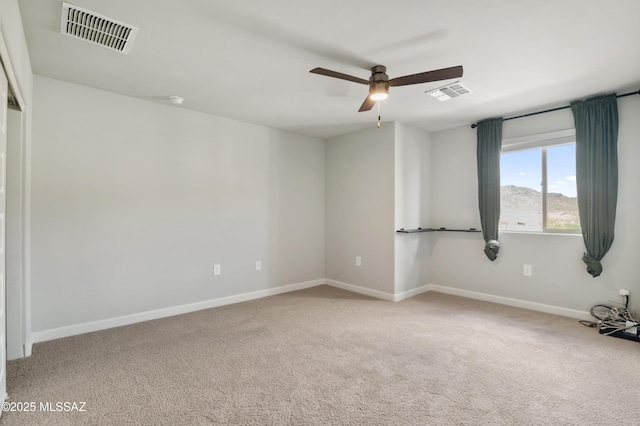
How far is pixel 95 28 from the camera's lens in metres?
2.10

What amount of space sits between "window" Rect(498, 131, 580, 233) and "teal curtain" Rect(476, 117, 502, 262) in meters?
0.18

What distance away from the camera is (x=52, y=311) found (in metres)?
2.89

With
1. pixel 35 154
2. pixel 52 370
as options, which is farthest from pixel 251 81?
pixel 52 370

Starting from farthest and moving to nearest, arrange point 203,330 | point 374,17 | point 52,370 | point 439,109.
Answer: point 439,109, point 203,330, point 52,370, point 374,17

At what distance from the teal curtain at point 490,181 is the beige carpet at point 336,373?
1.00m

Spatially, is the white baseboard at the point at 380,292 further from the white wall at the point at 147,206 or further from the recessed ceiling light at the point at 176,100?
the recessed ceiling light at the point at 176,100

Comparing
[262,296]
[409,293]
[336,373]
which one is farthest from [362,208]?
[336,373]

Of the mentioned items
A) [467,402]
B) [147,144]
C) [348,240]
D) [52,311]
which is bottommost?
[467,402]

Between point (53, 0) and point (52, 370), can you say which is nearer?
point (53, 0)

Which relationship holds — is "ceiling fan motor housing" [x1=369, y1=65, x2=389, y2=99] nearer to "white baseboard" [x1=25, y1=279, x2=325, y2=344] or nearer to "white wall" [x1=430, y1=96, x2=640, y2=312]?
"white wall" [x1=430, y1=96, x2=640, y2=312]

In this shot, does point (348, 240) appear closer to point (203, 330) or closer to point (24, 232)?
point (203, 330)

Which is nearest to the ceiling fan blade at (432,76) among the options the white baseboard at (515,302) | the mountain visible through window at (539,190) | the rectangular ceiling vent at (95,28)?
the rectangular ceiling vent at (95,28)

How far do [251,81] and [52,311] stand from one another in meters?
2.75

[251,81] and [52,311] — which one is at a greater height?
[251,81]
